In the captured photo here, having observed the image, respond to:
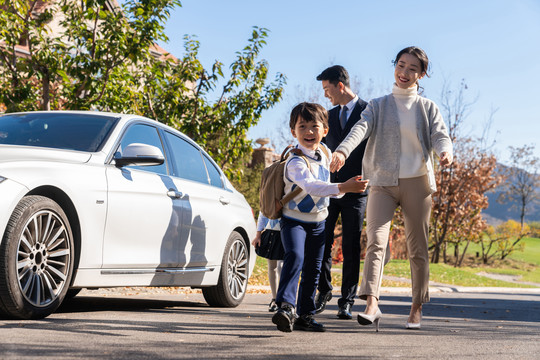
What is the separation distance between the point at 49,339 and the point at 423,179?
10.2 feet

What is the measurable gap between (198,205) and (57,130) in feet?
4.81

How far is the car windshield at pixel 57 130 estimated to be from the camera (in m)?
5.32

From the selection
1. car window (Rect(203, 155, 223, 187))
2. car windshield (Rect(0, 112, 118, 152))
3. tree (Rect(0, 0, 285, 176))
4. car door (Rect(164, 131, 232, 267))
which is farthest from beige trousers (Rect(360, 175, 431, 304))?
tree (Rect(0, 0, 285, 176))

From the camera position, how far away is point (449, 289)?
53.2 feet

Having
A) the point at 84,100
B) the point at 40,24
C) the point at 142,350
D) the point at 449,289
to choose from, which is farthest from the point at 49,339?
the point at 449,289

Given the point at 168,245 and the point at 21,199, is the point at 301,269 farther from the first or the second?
the point at 21,199

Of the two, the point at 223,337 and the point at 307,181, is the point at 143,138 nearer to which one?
the point at 307,181

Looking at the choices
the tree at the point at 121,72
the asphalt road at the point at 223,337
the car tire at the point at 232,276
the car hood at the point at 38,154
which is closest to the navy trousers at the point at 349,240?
the asphalt road at the point at 223,337

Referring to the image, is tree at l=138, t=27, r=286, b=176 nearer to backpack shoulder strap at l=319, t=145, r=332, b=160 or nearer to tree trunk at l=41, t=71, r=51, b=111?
tree trunk at l=41, t=71, r=51, b=111

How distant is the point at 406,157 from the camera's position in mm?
5586

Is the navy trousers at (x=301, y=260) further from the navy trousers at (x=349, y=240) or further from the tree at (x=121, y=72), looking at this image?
the tree at (x=121, y=72)

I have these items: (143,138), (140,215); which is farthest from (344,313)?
(143,138)

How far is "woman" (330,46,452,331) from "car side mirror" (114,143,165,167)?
1.51m

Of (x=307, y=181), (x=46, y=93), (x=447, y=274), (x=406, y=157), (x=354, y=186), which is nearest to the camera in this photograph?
(x=354, y=186)
